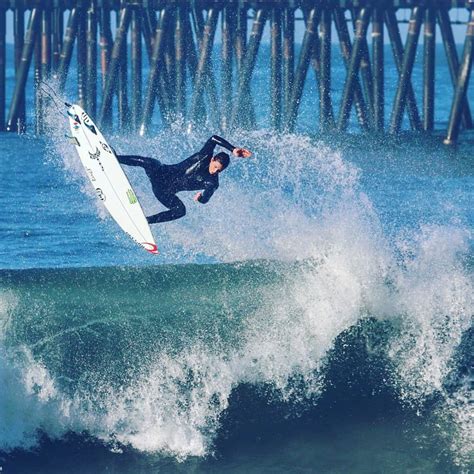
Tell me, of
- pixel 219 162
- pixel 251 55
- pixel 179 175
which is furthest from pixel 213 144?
pixel 251 55

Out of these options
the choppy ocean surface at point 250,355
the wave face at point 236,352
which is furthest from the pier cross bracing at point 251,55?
the wave face at point 236,352

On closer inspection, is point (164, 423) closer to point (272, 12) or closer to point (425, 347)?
point (425, 347)

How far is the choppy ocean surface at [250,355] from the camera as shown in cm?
1116

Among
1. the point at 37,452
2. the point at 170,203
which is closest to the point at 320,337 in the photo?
the point at 170,203

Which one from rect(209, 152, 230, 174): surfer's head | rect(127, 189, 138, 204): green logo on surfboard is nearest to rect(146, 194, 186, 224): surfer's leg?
rect(127, 189, 138, 204): green logo on surfboard

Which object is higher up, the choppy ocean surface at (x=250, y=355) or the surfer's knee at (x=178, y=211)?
the surfer's knee at (x=178, y=211)

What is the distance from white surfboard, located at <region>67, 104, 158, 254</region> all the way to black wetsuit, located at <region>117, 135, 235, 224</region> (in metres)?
0.19

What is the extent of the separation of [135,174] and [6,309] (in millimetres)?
8968

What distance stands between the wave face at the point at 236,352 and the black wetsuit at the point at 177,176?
1.32 m

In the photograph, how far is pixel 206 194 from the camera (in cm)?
1240

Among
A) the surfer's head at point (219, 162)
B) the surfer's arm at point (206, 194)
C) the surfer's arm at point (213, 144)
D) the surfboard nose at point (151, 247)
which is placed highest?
the surfer's arm at point (213, 144)

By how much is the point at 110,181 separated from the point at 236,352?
2585 millimetres

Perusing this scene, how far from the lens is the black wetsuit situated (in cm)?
1275

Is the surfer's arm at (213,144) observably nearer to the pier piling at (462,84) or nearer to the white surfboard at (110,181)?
the white surfboard at (110,181)
